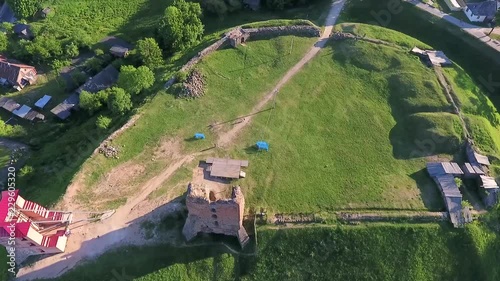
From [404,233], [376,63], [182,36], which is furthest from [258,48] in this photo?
[404,233]

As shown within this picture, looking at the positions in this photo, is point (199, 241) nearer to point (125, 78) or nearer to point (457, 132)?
point (125, 78)

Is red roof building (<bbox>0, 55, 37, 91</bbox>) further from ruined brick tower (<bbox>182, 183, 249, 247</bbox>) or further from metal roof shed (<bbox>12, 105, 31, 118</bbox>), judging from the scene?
ruined brick tower (<bbox>182, 183, 249, 247</bbox>)

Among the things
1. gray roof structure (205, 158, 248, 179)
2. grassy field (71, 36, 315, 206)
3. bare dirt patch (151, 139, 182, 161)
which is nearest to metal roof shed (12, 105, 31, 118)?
grassy field (71, 36, 315, 206)

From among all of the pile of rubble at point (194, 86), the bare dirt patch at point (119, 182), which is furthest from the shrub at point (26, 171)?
the pile of rubble at point (194, 86)

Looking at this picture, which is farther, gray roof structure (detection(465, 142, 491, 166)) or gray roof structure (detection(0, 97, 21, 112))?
gray roof structure (detection(0, 97, 21, 112))

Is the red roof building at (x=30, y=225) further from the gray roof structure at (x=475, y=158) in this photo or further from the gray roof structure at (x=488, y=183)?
the gray roof structure at (x=475, y=158)

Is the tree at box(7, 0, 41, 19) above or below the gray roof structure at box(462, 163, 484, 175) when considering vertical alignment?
below
